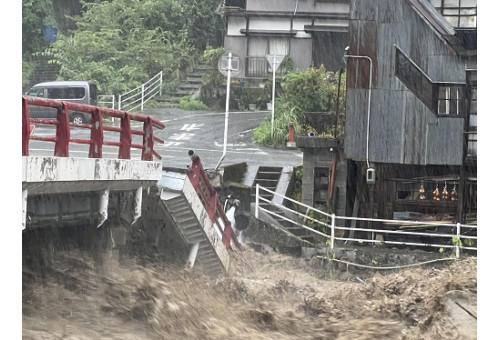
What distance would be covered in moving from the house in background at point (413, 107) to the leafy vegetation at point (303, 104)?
0.09 meters

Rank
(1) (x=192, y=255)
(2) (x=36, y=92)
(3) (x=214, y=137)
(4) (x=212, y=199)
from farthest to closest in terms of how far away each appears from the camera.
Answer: (1) (x=192, y=255) < (4) (x=212, y=199) < (3) (x=214, y=137) < (2) (x=36, y=92)

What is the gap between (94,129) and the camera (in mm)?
4645

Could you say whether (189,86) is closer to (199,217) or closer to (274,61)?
(274,61)

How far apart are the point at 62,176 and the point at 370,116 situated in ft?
5.69

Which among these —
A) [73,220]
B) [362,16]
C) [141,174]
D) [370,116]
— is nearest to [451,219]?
[370,116]

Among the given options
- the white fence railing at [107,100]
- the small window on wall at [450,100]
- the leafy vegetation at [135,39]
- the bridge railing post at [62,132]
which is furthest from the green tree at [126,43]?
the small window on wall at [450,100]

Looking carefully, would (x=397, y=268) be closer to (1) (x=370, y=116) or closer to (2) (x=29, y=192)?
(1) (x=370, y=116)

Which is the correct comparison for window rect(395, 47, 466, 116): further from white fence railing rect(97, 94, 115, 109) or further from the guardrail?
white fence railing rect(97, 94, 115, 109)

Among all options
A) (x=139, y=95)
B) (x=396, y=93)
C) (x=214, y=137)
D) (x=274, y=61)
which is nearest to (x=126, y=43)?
(x=139, y=95)

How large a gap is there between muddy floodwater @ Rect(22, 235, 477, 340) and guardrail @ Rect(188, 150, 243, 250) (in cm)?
13

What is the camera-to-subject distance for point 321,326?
5078 mm

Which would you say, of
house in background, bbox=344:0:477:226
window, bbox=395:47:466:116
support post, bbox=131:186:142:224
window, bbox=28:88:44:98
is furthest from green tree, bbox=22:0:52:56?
window, bbox=395:47:466:116

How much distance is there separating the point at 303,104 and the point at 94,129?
1.20 metres

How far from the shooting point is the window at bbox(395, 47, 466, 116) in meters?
4.63
